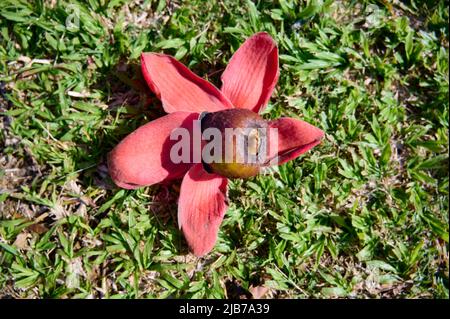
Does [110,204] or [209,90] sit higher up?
[209,90]

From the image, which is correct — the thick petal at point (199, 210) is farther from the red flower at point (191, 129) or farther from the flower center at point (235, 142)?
the flower center at point (235, 142)

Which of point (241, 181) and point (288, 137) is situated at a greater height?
point (288, 137)

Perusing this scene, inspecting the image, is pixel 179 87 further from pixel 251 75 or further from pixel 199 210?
pixel 199 210

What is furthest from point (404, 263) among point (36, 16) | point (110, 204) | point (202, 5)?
point (36, 16)

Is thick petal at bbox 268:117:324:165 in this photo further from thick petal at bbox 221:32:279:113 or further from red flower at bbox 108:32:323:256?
thick petal at bbox 221:32:279:113

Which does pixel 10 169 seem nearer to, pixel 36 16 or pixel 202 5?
pixel 36 16

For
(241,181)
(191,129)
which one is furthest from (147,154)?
(241,181)
